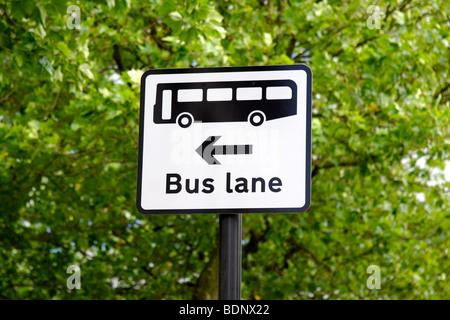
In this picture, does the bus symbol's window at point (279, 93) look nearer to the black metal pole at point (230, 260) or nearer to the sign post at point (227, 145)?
the sign post at point (227, 145)


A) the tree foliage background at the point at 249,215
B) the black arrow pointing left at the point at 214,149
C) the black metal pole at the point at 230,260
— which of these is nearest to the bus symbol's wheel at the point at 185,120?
the black arrow pointing left at the point at 214,149

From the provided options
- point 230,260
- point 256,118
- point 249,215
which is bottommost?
point 230,260

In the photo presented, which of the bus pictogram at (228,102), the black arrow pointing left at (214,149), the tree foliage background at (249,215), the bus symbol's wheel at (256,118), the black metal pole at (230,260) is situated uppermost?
the tree foliage background at (249,215)

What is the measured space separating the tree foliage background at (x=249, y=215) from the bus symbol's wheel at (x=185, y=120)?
274cm

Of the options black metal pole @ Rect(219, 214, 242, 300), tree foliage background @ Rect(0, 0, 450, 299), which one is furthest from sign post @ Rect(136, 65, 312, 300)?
tree foliage background @ Rect(0, 0, 450, 299)

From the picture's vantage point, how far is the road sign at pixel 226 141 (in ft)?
7.32

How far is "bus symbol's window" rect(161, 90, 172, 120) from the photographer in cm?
236

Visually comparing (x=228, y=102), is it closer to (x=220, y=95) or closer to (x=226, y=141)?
(x=220, y=95)

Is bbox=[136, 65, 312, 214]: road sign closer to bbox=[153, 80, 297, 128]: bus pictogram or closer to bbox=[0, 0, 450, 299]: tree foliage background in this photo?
bbox=[153, 80, 297, 128]: bus pictogram

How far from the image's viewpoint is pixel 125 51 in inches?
345

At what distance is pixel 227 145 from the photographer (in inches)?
89.2

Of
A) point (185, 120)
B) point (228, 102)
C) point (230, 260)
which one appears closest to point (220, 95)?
point (228, 102)

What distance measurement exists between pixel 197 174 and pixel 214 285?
6.93m

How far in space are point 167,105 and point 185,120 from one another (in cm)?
9
